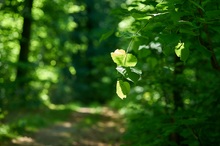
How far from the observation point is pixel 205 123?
15.0 ft

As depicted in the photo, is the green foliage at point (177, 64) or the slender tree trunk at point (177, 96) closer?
the green foliage at point (177, 64)

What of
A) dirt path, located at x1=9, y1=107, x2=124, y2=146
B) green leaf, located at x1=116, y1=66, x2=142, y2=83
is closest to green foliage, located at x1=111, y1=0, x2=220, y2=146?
green leaf, located at x1=116, y1=66, x2=142, y2=83

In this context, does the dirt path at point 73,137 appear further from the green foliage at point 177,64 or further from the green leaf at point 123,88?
the green leaf at point 123,88

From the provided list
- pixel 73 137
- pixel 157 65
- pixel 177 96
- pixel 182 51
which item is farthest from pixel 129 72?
pixel 73 137

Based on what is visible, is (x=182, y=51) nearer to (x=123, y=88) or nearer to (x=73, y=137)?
(x=123, y=88)

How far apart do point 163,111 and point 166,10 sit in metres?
3.48

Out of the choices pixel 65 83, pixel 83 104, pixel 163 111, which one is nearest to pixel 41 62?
pixel 65 83

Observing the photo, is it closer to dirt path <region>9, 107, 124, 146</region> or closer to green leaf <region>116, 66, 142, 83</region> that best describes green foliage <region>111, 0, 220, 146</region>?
green leaf <region>116, 66, 142, 83</region>

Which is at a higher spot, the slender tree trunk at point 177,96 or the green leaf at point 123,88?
the slender tree trunk at point 177,96

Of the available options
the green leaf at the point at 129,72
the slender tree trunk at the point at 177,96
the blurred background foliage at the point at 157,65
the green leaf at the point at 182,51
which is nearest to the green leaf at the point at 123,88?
the green leaf at the point at 129,72

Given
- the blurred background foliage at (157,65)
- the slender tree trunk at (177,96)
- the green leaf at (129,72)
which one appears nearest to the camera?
the green leaf at (129,72)

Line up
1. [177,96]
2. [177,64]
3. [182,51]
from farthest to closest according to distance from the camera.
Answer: [177,96] → [177,64] → [182,51]

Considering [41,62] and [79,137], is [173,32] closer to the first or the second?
Result: [79,137]

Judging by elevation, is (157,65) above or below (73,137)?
above
